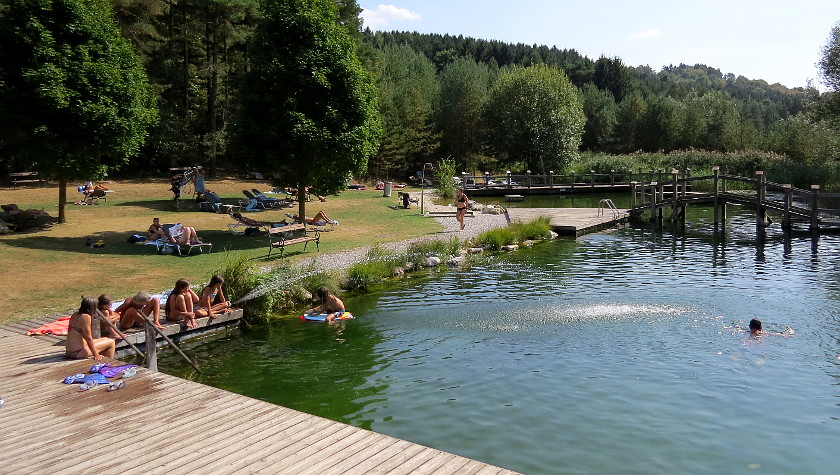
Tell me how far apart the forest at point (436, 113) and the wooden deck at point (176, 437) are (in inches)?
674

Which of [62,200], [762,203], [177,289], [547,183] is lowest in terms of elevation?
[177,289]

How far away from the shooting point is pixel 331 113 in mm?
24047

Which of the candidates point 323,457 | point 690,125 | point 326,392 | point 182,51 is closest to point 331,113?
point 326,392

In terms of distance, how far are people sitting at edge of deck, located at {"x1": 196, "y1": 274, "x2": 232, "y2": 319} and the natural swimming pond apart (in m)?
0.67

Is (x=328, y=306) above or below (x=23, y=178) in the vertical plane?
below

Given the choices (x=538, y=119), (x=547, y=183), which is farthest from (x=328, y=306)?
(x=538, y=119)

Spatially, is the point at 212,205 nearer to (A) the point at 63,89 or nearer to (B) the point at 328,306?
(A) the point at 63,89

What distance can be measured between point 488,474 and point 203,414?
388 cm

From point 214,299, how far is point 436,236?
12423mm

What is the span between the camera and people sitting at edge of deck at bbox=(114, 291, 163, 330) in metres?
12.6

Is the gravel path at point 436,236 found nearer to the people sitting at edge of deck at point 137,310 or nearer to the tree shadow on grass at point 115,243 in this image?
the tree shadow on grass at point 115,243

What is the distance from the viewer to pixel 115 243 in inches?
898

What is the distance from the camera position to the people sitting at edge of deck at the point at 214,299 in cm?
1441

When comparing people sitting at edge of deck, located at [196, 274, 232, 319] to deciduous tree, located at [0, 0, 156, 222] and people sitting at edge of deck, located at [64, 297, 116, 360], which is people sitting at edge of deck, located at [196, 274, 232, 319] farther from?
deciduous tree, located at [0, 0, 156, 222]
